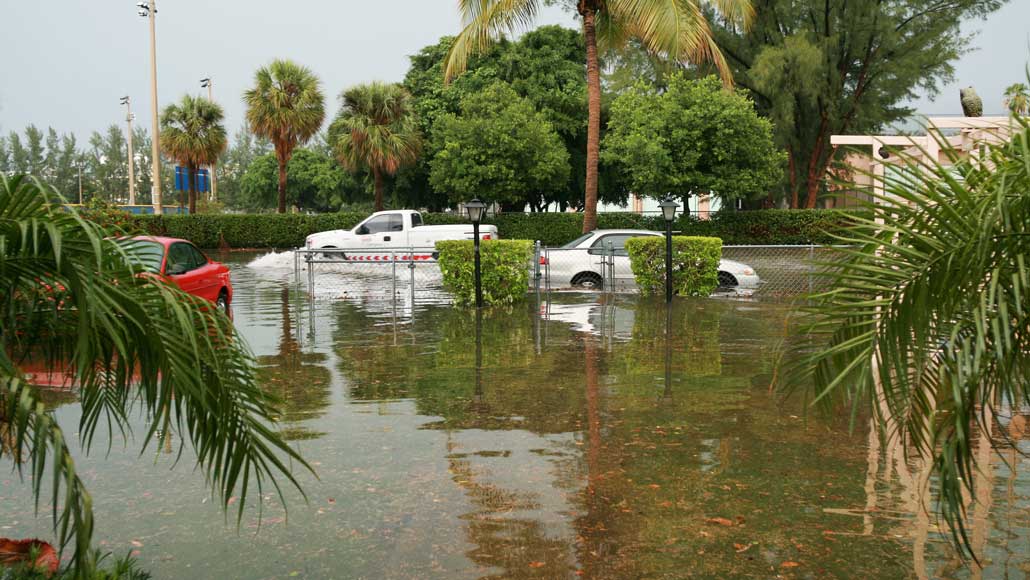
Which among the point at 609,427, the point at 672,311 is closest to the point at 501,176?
the point at 672,311

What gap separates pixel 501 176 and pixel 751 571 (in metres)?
32.4

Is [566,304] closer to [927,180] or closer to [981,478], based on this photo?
[981,478]

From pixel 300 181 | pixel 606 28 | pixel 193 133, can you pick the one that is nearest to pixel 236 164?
pixel 300 181

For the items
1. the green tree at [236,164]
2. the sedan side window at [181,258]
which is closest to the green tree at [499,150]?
the sedan side window at [181,258]

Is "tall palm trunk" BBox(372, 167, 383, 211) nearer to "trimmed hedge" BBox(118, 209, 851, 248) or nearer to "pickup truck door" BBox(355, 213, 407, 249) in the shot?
"trimmed hedge" BBox(118, 209, 851, 248)

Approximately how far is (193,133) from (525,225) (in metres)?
18.0

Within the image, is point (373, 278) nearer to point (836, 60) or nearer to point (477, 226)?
point (477, 226)

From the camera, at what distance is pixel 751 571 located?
4336 millimetres

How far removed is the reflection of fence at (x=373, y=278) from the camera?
698 inches

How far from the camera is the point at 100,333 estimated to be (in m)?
3.02

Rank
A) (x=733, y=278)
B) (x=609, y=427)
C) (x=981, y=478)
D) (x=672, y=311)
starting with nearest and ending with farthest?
(x=981, y=478) → (x=609, y=427) → (x=672, y=311) → (x=733, y=278)

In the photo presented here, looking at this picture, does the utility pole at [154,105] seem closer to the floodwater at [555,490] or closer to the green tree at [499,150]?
the green tree at [499,150]

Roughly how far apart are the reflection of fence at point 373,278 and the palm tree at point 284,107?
41.9 feet

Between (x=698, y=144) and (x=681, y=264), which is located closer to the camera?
(x=681, y=264)
